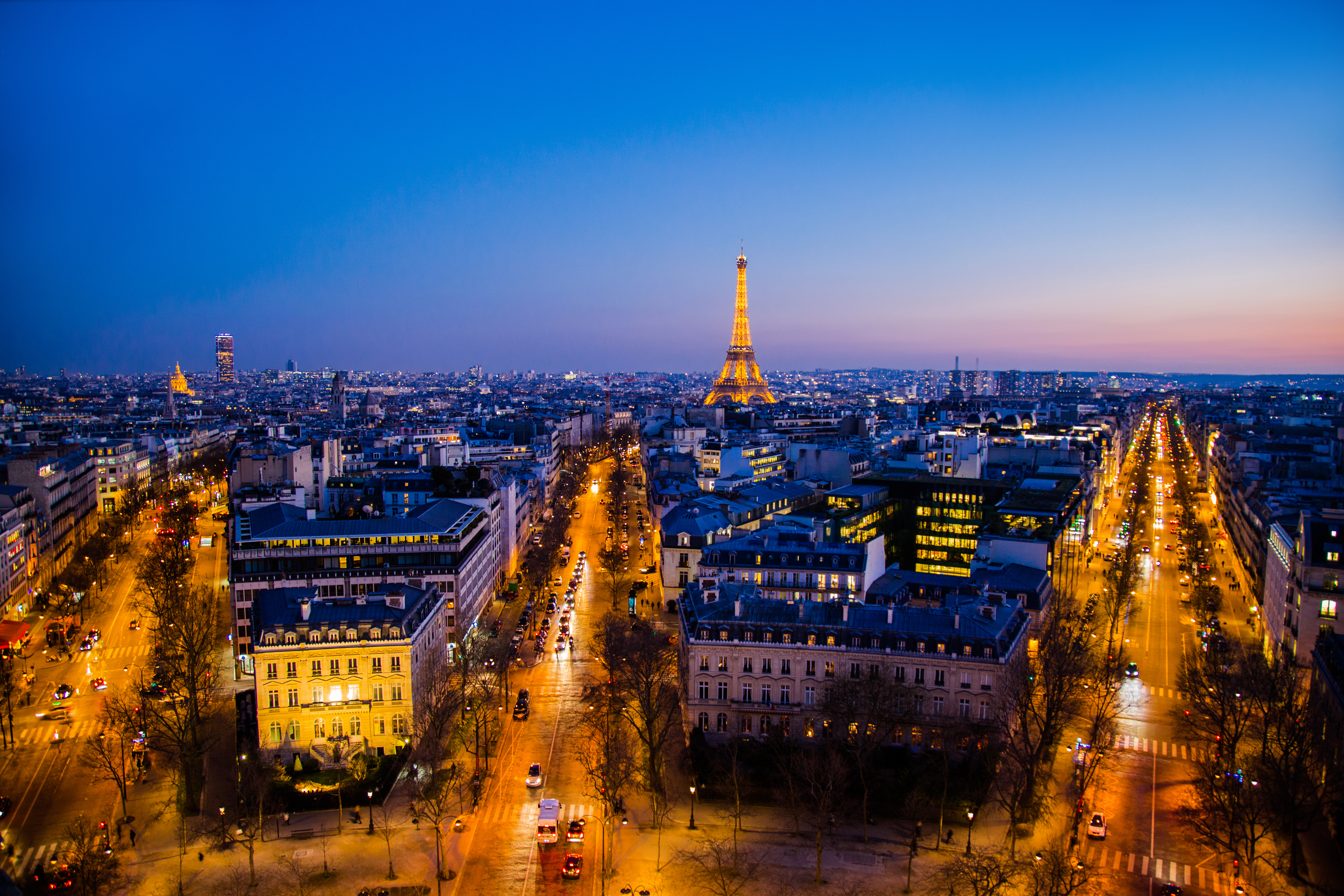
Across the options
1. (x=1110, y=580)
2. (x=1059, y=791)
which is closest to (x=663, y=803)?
(x=1059, y=791)

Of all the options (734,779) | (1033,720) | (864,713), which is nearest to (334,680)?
(734,779)

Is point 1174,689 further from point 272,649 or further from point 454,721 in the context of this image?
point 272,649

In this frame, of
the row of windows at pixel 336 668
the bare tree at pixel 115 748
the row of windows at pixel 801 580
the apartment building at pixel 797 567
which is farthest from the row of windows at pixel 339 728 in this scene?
the row of windows at pixel 801 580

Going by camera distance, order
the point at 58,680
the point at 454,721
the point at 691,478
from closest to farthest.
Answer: the point at 454,721 → the point at 58,680 → the point at 691,478

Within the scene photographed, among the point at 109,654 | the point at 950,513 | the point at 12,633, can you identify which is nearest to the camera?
the point at 109,654

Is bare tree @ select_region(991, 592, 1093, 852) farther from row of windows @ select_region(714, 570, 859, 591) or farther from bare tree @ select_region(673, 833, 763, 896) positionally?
row of windows @ select_region(714, 570, 859, 591)

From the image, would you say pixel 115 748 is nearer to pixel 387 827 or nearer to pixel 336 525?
pixel 387 827
